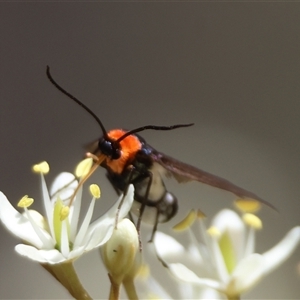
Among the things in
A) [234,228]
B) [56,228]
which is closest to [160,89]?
[234,228]

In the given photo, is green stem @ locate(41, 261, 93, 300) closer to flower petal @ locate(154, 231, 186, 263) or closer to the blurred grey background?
flower petal @ locate(154, 231, 186, 263)

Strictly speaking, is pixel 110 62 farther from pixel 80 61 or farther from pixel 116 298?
pixel 116 298

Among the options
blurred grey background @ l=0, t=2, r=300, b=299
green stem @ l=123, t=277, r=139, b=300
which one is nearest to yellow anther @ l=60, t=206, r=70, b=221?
green stem @ l=123, t=277, r=139, b=300

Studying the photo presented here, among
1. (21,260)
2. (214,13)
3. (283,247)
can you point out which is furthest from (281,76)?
(21,260)

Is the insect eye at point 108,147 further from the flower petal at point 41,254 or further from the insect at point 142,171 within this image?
the flower petal at point 41,254

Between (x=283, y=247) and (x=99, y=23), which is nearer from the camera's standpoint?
(x=283, y=247)

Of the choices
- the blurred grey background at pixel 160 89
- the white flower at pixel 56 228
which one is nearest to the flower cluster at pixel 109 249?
the white flower at pixel 56 228
